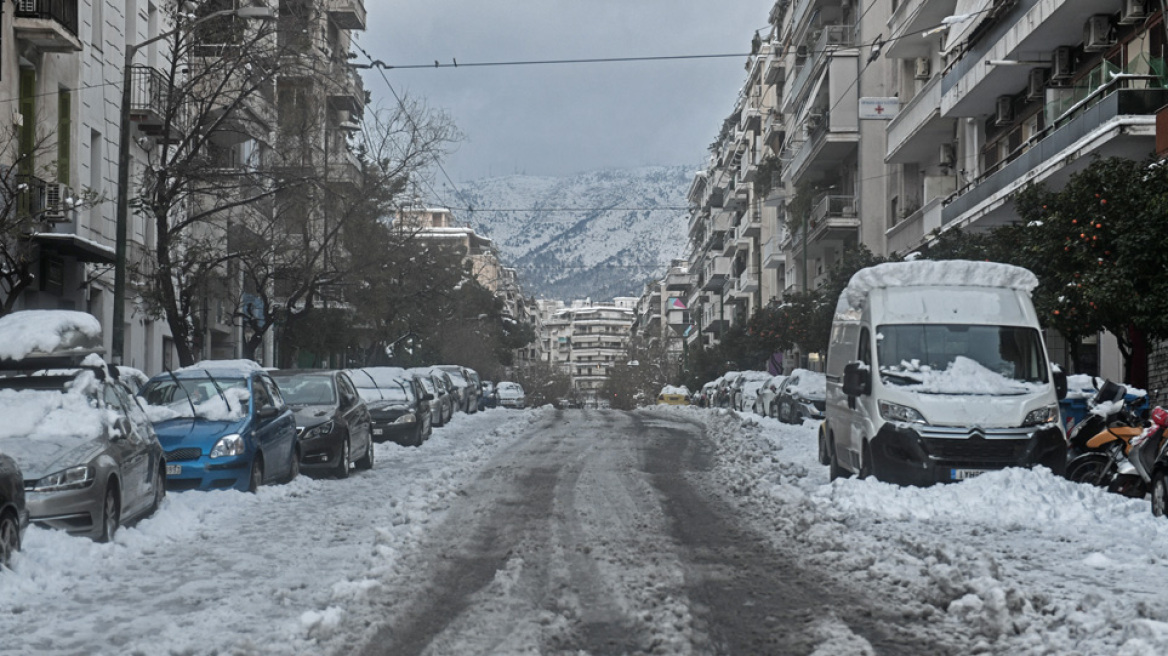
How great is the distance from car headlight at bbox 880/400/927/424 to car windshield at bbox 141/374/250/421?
7304 millimetres

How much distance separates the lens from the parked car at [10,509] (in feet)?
31.7

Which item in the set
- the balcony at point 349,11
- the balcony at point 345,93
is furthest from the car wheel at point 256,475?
the balcony at point 349,11

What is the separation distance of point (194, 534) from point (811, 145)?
4513 cm

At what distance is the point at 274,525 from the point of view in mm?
13367

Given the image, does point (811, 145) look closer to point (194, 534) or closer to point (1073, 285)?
point (1073, 285)

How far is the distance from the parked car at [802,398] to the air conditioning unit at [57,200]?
61.1ft

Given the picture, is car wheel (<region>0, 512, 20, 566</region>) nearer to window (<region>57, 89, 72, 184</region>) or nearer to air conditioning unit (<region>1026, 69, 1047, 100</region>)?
window (<region>57, 89, 72, 184</region>)

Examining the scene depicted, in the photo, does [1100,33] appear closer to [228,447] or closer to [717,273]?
[228,447]

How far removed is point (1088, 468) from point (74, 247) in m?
19.6

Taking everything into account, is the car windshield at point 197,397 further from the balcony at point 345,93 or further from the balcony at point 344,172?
the balcony at point 344,172

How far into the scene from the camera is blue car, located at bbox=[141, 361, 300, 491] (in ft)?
52.2

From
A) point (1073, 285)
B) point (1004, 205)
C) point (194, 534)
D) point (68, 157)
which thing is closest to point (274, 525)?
point (194, 534)

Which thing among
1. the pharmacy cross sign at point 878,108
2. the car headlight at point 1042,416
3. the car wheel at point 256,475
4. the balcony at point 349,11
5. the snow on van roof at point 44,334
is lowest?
the car wheel at point 256,475

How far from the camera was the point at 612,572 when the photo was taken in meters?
9.72
